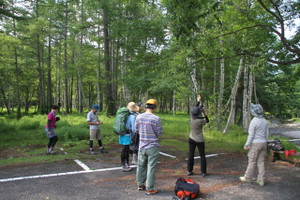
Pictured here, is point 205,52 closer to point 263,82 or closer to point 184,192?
point 184,192

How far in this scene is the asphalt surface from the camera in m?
4.09

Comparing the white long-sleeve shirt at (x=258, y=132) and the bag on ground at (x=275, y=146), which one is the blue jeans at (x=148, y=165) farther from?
the bag on ground at (x=275, y=146)

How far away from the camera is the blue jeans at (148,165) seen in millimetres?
4078

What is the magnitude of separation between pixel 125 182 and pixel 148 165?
101 centimetres

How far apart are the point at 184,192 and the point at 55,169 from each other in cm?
356

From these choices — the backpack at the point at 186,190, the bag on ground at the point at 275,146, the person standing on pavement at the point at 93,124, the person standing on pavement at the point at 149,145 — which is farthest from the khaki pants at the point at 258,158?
the person standing on pavement at the point at 93,124

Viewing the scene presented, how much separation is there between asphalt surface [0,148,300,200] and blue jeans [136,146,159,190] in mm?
243

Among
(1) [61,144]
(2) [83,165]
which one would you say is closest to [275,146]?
(2) [83,165]

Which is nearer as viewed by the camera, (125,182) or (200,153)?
(125,182)

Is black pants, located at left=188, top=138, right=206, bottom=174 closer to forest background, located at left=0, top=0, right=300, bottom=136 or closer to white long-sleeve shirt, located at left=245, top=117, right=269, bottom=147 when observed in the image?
white long-sleeve shirt, located at left=245, top=117, right=269, bottom=147

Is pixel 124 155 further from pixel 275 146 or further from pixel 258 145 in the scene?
pixel 275 146

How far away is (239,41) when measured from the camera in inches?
297

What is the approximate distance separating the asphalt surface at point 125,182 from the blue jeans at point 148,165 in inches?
9.6

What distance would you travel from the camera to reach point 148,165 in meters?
4.13
